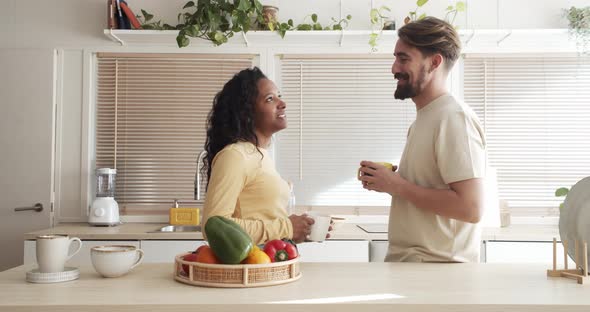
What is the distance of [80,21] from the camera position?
3.85m

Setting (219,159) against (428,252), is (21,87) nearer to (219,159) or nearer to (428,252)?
(219,159)

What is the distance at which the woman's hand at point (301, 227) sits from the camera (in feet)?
5.66

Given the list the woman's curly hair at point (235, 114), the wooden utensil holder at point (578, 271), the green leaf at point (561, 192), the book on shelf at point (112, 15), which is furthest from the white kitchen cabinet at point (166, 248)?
the green leaf at point (561, 192)

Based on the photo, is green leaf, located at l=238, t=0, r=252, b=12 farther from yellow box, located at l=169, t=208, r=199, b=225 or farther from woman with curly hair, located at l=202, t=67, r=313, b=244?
woman with curly hair, located at l=202, t=67, r=313, b=244

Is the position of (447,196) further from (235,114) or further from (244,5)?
(244,5)

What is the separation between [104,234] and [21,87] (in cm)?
137

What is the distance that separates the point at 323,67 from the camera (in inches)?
154

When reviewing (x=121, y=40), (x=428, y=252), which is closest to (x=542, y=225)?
(x=428, y=252)

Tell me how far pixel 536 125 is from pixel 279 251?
300 centimetres

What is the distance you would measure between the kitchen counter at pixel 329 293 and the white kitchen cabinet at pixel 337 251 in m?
1.52

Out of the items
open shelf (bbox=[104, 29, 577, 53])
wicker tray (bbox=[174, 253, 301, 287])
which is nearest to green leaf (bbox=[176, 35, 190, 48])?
open shelf (bbox=[104, 29, 577, 53])

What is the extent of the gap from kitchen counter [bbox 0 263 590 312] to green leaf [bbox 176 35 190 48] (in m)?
2.19

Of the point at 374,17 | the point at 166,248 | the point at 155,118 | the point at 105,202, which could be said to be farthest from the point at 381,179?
the point at 155,118

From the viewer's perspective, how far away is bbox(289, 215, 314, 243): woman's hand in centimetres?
172
